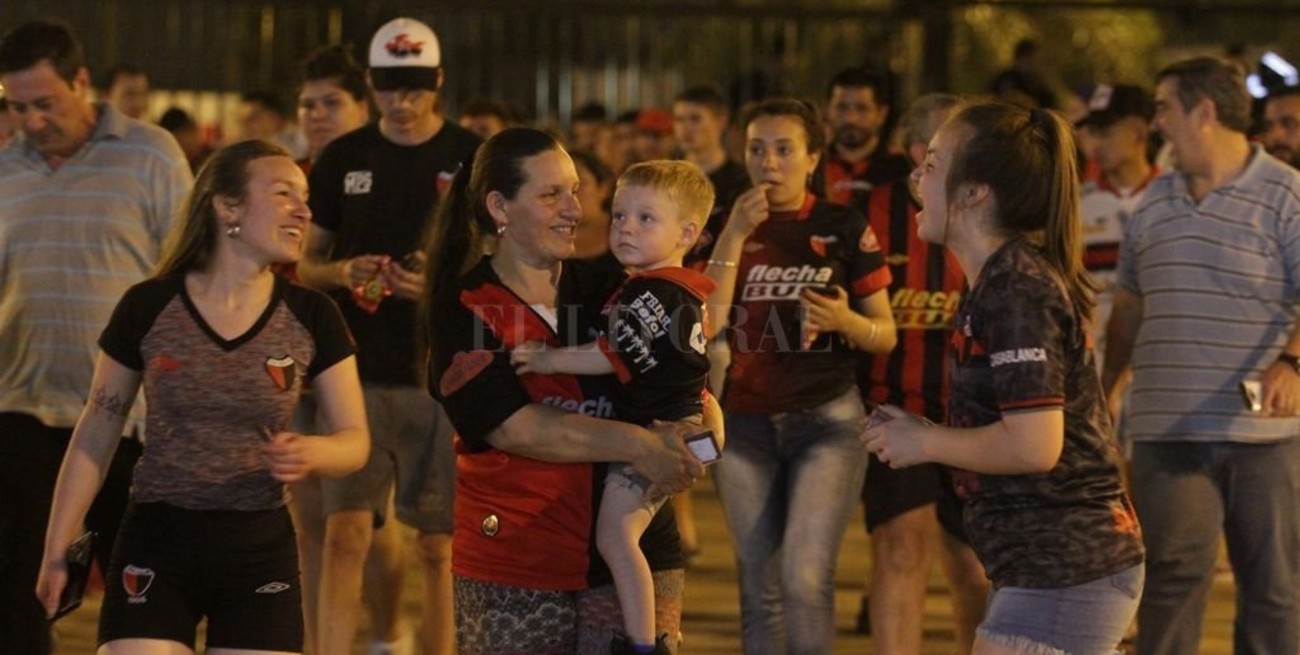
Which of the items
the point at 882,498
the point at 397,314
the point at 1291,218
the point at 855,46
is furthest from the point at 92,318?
the point at 855,46

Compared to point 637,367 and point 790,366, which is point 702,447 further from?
point 790,366

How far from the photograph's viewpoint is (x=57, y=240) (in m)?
6.30

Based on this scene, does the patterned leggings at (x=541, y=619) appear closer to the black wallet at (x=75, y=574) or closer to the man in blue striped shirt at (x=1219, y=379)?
the black wallet at (x=75, y=574)

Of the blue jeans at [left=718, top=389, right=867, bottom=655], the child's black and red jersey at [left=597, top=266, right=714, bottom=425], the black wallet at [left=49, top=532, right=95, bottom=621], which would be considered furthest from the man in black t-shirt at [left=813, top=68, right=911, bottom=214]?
the black wallet at [left=49, top=532, right=95, bottom=621]

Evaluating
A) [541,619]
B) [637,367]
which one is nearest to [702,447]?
[637,367]

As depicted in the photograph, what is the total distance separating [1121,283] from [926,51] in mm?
5514

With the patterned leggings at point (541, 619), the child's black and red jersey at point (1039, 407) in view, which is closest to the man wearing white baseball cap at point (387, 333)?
the patterned leggings at point (541, 619)

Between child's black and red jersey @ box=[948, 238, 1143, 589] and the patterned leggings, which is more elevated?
child's black and red jersey @ box=[948, 238, 1143, 589]

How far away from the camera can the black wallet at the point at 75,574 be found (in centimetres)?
506

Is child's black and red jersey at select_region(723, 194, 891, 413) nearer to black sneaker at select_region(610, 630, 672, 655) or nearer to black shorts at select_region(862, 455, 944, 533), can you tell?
black shorts at select_region(862, 455, 944, 533)

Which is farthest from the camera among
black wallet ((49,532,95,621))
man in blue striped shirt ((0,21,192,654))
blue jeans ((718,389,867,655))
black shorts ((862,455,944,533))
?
black shorts ((862,455,944,533))

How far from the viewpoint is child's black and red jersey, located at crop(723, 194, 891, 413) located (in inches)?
264

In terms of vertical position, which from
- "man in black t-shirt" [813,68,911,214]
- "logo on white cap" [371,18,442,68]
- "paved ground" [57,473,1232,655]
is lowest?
"paved ground" [57,473,1232,655]

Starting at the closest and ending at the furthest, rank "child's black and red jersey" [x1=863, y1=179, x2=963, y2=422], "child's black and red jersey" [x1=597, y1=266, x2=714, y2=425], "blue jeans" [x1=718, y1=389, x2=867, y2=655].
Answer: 1. "child's black and red jersey" [x1=597, y1=266, x2=714, y2=425]
2. "blue jeans" [x1=718, y1=389, x2=867, y2=655]
3. "child's black and red jersey" [x1=863, y1=179, x2=963, y2=422]
